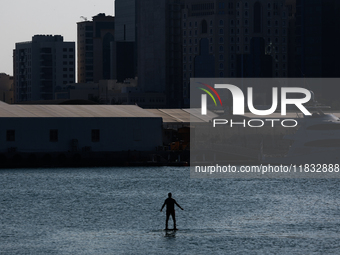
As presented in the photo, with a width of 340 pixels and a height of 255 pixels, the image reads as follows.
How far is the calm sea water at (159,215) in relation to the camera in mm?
39562

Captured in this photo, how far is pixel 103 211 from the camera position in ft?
181

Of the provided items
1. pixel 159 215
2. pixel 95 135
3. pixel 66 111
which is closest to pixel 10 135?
pixel 66 111

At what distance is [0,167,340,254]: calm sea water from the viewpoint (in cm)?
3956

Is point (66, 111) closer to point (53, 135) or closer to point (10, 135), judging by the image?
point (53, 135)

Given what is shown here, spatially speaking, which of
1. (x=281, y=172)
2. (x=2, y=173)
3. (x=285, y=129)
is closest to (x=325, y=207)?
(x=281, y=172)

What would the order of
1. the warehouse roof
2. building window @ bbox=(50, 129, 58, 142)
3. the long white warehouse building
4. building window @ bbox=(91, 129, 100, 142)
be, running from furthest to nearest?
1. building window @ bbox=(91, 129, 100, 142)
2. the warehouse roof
3. building window @ bbox=(50, 129, 58, 142)
4. the long white warehouse building

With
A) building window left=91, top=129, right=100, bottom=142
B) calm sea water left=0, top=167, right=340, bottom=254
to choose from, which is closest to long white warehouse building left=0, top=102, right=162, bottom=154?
building window left=91, top=129, right=100, bottom=142

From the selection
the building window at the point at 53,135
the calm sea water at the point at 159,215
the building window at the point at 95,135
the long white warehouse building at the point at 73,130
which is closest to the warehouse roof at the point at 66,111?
the long white warehouse building at the point at 73,130

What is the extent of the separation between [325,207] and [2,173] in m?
43.9

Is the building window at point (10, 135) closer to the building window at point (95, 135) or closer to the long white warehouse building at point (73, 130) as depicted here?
the long white warehouse building at point (73, 130)

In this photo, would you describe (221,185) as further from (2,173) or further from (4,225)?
(4,225)

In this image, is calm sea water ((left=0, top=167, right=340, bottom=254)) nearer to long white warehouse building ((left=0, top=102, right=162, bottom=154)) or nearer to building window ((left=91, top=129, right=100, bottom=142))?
long white warehouse building ((left=0, top=102, right=162, bottom=154))

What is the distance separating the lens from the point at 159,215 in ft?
169

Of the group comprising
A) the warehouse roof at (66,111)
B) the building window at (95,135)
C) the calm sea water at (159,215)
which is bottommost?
the calm sea water at (159,215)
